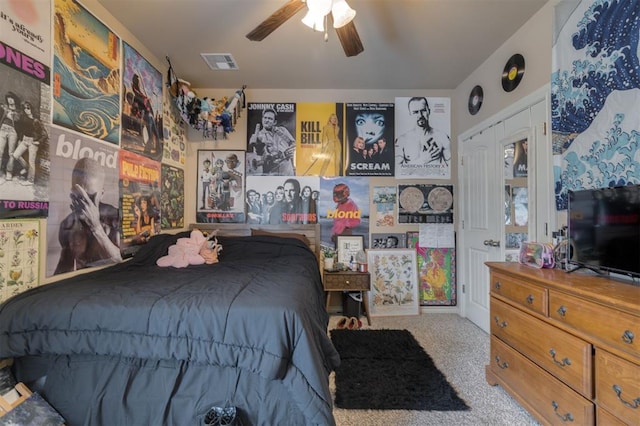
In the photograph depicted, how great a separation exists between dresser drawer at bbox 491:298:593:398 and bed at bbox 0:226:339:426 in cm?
113

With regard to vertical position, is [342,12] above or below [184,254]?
above

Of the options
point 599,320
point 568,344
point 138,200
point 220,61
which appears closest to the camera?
point 599,320

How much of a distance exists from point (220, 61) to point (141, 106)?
2.81 feet

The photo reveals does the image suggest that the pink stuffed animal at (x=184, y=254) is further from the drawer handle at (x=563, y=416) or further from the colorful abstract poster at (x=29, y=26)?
the drawer handle at (x=563, y=416)

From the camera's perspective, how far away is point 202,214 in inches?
131

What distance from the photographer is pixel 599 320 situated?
117cm

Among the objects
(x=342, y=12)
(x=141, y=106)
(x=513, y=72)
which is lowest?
(x=141, y=106)

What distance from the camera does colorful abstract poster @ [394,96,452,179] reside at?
11.0 ft

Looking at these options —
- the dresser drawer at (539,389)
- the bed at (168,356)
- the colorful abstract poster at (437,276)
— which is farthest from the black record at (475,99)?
the bed at (168,356)

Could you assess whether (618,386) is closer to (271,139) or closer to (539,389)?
(539,389)

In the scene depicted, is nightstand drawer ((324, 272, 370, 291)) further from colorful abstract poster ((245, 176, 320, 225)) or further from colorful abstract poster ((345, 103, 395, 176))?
colorful abstract poster ((345, 103, 395, 176))

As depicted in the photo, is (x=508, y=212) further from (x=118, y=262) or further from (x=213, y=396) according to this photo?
(x=118, y=262)

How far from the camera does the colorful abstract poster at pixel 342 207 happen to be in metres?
3.33

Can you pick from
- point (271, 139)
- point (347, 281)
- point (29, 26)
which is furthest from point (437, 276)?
point (29, 26)
